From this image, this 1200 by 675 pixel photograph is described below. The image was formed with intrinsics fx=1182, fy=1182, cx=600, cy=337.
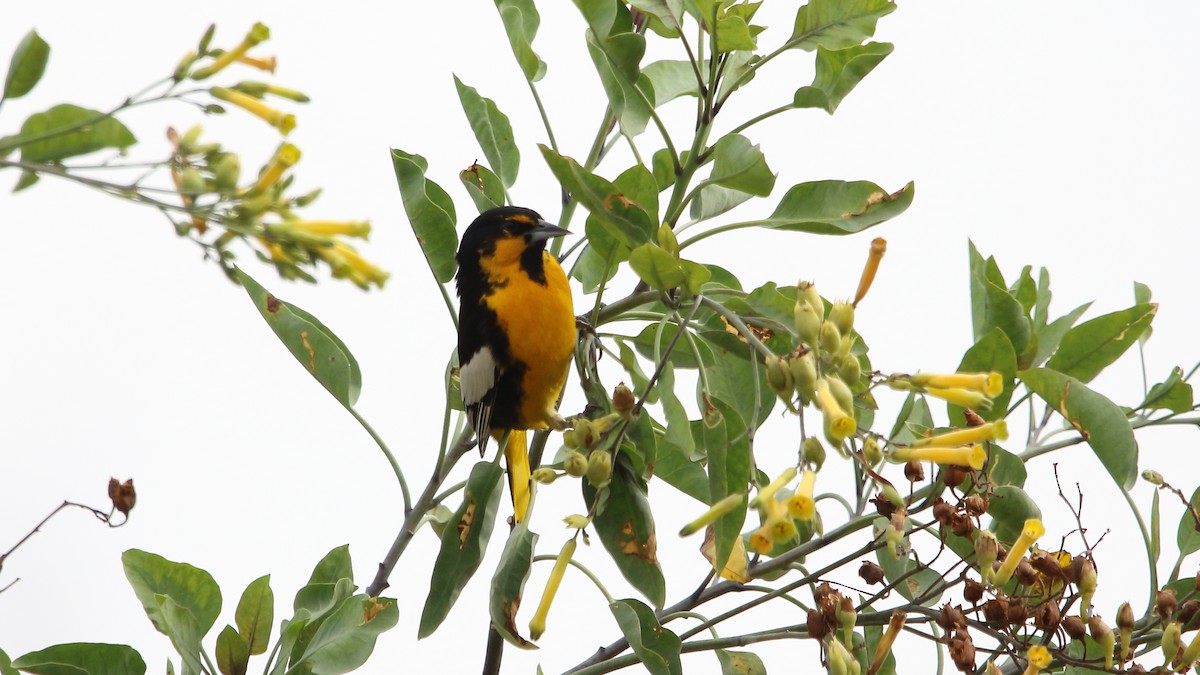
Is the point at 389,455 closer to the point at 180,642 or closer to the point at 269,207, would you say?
the point at 180,642

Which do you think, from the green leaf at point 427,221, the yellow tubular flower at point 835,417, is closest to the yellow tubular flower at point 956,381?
the yellow tubular flower at point 835,417

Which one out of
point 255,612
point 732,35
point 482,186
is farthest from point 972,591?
point 482,186

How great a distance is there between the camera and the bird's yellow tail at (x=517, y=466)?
283cm

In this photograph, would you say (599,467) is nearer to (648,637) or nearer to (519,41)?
(648,637)

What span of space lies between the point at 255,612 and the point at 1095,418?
59.2 inches

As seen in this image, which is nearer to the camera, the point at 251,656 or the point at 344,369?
the point at 251,656

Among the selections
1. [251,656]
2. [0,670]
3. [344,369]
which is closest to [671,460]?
[344,369]

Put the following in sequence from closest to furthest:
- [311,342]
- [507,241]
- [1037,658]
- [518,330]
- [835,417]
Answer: [835,417] → [1037,658] → [311,342] → [518,330] → [507,241]

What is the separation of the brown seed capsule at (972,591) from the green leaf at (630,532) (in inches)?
20.5

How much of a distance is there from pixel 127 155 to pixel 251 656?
1.17 metres

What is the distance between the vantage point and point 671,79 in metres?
2.63

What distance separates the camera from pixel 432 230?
2.43 metres

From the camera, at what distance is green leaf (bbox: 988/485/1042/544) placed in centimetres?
192

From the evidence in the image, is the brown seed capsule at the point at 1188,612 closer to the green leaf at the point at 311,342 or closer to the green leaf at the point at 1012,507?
the green leaf at the point at 1012,507
